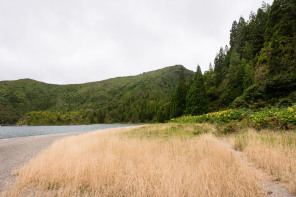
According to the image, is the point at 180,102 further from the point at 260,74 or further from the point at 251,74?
the point at 260,74

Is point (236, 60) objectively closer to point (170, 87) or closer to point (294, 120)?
point (294, 120)

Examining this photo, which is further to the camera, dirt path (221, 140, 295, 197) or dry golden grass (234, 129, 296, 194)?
dry golden grass (234, 129, 296, 194)

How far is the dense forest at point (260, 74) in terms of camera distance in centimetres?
1952

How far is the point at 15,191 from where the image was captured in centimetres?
327

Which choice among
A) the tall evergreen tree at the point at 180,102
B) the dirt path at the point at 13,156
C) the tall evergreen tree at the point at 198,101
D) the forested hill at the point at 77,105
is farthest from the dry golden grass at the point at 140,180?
the forested hill at the point at 77,105

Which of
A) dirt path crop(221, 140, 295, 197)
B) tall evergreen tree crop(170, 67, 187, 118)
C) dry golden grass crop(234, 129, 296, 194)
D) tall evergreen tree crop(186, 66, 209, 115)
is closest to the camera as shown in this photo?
dirt path crop(221, 140, 295, 197)

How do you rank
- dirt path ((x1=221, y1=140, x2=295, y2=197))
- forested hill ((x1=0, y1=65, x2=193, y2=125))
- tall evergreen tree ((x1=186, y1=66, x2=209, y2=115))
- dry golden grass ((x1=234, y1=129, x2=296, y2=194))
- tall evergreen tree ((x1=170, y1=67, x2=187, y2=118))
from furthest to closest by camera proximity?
forested hill ((x1=0, y1=65, x2=193, y2=125))
tall evergreen tree ((x1=170, y1=67, x2=187, y2=118))
tall evergreen tree ((x1=186, y1=66, x2=209, y2=115))
dry golden grass ((x1=234, y1=129, x2=296, y2=194))
dirt path ((x1=221, y1=140, x2=295, y2=197))

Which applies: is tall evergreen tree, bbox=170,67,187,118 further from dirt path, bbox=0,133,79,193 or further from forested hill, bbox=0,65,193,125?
forested hill, bbox=0,65,193,125

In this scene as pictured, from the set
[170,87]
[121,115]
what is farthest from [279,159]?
[170,87]

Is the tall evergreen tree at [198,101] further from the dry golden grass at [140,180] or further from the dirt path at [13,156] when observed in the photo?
the dry golden grass at [140,180]

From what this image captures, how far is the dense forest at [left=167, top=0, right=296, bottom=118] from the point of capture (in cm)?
1952

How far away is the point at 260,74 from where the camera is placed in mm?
28266

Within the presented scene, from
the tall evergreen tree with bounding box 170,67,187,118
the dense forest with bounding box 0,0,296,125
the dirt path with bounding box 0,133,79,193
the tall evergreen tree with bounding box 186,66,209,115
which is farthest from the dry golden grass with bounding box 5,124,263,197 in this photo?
the tall evergreen tree with bounding box 170,67,187,118

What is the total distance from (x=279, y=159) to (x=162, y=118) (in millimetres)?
55003
